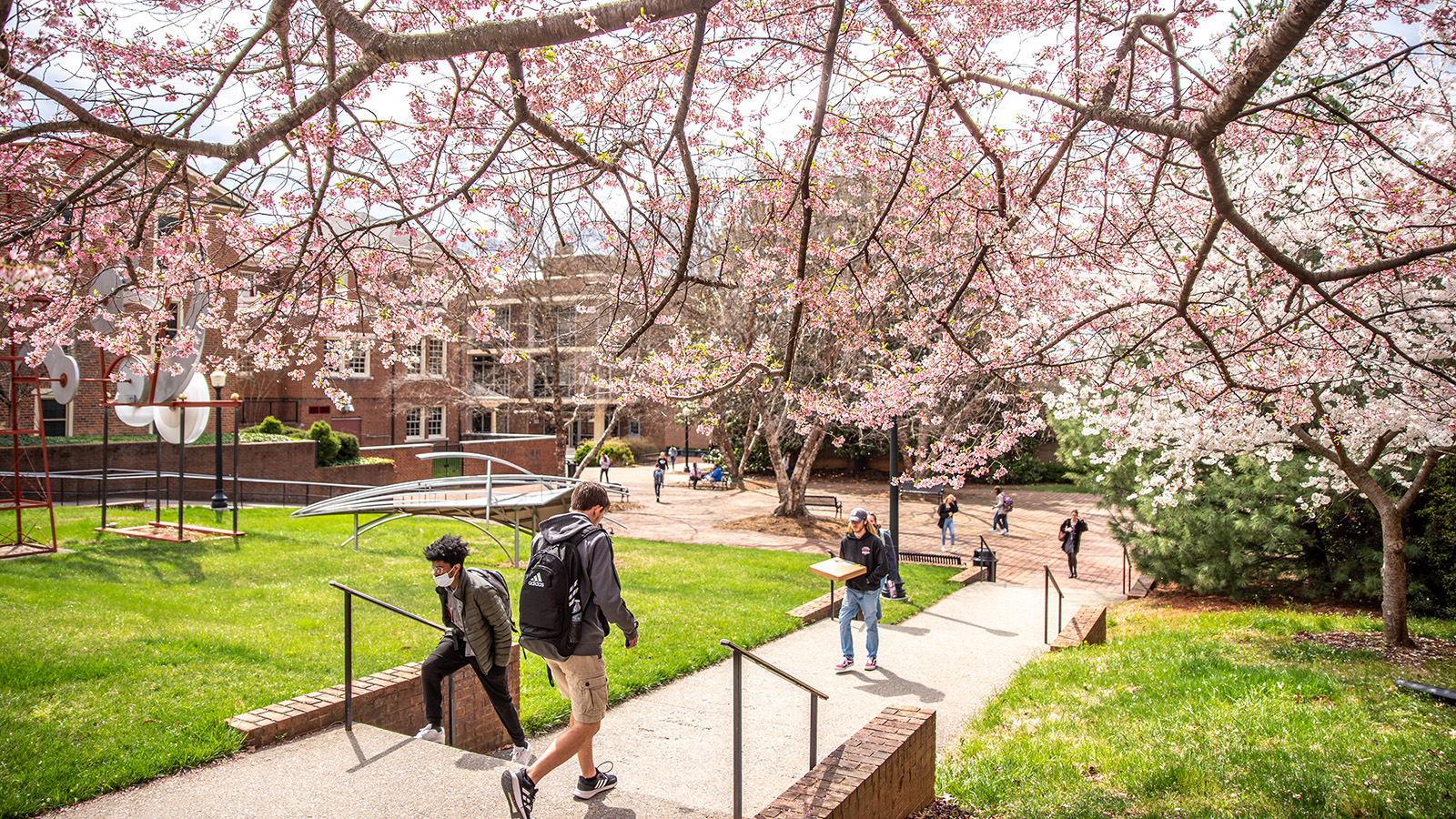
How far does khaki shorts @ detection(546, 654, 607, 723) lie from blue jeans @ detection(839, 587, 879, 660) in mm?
4723

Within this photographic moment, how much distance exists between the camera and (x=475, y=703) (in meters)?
5.88

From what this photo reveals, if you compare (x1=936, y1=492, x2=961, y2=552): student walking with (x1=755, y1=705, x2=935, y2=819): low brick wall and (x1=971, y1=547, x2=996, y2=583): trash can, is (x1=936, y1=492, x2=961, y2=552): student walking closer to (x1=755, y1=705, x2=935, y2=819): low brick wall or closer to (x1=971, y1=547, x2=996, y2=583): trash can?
(x1=971, y1=547, x2=996, y2=583): trash can

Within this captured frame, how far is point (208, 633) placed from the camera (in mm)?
7438

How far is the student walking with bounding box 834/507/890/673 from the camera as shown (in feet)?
28.6

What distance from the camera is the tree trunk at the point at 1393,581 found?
32.3ft

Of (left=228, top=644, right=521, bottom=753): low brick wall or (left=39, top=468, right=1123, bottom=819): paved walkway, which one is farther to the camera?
(left=228, top=644, right=521, bottom=753): low brick wall

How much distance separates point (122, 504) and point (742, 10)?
17557 mm

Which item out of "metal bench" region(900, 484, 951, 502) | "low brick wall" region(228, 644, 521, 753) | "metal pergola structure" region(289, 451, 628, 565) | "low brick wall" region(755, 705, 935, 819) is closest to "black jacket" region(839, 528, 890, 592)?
"low brick wall" region(755, 705, 935, 819)

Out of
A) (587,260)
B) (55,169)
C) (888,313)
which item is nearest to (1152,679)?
(888,313)

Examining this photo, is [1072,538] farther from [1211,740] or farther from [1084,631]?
[1211,740]

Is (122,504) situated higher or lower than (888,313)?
lower

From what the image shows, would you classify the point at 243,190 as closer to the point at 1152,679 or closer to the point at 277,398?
the point at 1152,679

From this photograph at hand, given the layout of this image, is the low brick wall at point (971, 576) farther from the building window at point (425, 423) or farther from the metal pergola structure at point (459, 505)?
the building window at point (425, 423)

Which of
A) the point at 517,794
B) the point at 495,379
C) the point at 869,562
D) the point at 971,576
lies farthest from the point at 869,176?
the point at 495,379
